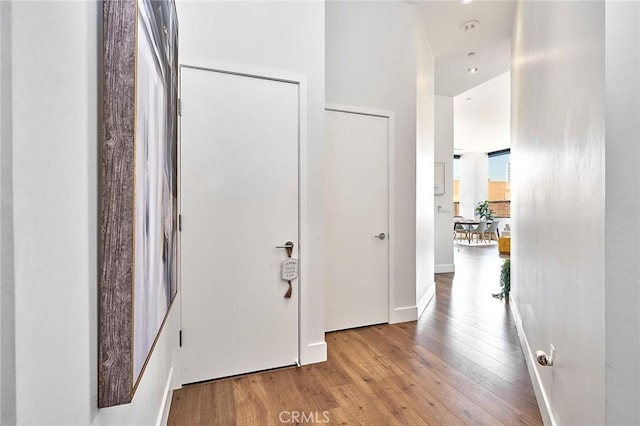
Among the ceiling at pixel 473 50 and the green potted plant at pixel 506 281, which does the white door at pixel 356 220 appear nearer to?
the ceiling at pixel 473 50

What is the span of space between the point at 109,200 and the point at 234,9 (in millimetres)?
2076

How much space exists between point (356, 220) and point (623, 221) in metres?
2.39

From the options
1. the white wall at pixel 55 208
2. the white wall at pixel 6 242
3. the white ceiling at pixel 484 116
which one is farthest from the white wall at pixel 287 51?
the white ceiling at pixel 484 116

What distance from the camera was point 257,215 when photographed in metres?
2.32

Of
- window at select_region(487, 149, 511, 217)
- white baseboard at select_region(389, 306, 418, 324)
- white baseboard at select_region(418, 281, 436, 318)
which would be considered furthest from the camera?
window at select_region(487, 149, 511, 217)

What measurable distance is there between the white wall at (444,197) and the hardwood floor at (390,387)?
2.71 meters

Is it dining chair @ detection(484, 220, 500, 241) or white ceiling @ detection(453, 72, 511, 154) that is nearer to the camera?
white ceiling @ detection(453, 72, 511, 154)

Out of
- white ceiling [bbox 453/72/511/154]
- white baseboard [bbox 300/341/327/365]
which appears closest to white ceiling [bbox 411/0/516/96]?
white ceiling [bbox 453/72/511/154]

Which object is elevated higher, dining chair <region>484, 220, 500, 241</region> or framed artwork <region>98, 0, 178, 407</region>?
framed artwork <region>98, 0, 178, 407</region>

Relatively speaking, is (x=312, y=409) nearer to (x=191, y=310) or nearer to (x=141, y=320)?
(x=191, y=310)

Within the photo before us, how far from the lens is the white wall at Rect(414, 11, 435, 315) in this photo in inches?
143

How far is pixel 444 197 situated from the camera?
600 centimetres

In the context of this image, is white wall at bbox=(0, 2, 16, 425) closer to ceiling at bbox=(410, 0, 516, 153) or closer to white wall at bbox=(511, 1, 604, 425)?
white wall at bbox=(511, 1, 604, 425)

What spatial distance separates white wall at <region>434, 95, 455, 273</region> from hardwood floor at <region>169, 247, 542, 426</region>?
2.71 metres
